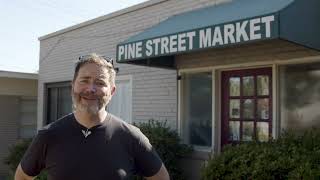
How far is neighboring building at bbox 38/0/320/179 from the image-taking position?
6.04m

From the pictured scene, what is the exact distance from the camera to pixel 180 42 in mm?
6805

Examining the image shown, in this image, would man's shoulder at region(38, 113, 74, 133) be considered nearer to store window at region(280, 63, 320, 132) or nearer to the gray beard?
the gray beard

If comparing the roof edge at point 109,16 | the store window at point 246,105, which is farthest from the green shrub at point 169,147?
the roof edge at point 109,16

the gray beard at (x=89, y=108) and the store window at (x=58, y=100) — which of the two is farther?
the store window at (x=58, y=100)

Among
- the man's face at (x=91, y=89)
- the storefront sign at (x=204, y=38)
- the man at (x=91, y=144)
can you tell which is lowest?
the man at (x=91, y=144)

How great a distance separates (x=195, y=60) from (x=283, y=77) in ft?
5.79

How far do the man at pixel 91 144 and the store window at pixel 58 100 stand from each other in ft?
31.3

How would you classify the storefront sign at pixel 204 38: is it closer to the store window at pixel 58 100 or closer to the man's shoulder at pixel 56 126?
the man's shoulder at pixel 56 126

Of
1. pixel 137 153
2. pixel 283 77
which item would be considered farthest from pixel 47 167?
pixel 283 77

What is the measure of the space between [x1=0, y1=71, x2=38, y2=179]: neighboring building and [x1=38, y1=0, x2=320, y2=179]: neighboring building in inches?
227

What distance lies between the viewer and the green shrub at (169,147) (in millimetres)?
7918

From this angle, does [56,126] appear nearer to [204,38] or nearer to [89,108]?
[89,108]

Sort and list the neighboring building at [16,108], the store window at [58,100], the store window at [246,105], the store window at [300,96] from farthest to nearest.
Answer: the neighboring building at [16,108], the store window at [58,100], the store window at [246,105], the store window at [300,96]

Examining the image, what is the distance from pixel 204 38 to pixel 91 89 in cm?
400
